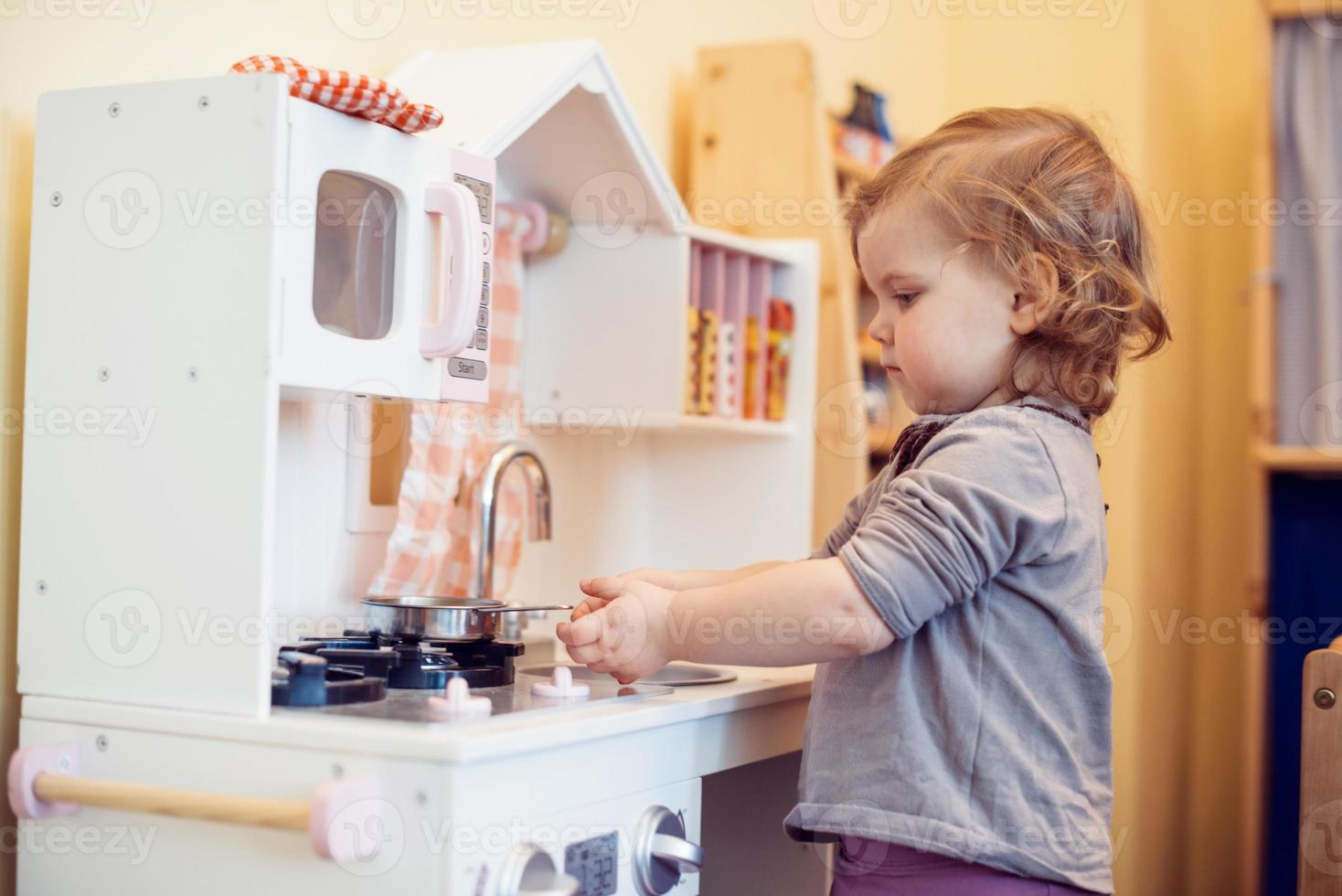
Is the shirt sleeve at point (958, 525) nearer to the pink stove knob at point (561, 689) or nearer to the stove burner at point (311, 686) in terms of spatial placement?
the pink stove knob at point (561, 689)

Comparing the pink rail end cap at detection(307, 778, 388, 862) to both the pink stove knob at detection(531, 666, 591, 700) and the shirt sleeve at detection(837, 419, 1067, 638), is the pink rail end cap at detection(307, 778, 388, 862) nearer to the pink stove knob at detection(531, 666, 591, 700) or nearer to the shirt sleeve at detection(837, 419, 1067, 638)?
the pink stove knob at detection(531, 666, 591, 700)

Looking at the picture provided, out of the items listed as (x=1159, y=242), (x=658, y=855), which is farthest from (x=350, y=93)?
(x=1159, y=242)

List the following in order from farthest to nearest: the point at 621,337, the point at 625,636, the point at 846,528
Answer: the point at 621,337 < the point at 846,528 < the point at 625,636

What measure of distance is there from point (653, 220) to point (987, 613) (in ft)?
2.36

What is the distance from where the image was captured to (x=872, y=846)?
1062mm

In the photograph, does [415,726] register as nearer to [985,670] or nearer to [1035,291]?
[985,670]

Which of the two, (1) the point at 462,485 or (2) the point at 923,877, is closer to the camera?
(2) the point at 923,877

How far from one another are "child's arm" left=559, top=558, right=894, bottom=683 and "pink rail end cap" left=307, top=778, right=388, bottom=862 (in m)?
0.25

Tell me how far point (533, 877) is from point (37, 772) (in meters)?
0.37

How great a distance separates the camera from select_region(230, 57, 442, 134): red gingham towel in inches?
38.0

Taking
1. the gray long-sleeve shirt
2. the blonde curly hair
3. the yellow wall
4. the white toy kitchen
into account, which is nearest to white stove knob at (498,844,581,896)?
the white toy kitchen

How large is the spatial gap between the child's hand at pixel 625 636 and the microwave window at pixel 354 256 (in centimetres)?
29

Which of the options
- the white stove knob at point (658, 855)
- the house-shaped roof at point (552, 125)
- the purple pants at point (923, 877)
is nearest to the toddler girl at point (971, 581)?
the purple pants at point (923, 877)

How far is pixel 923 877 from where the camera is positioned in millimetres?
1034
